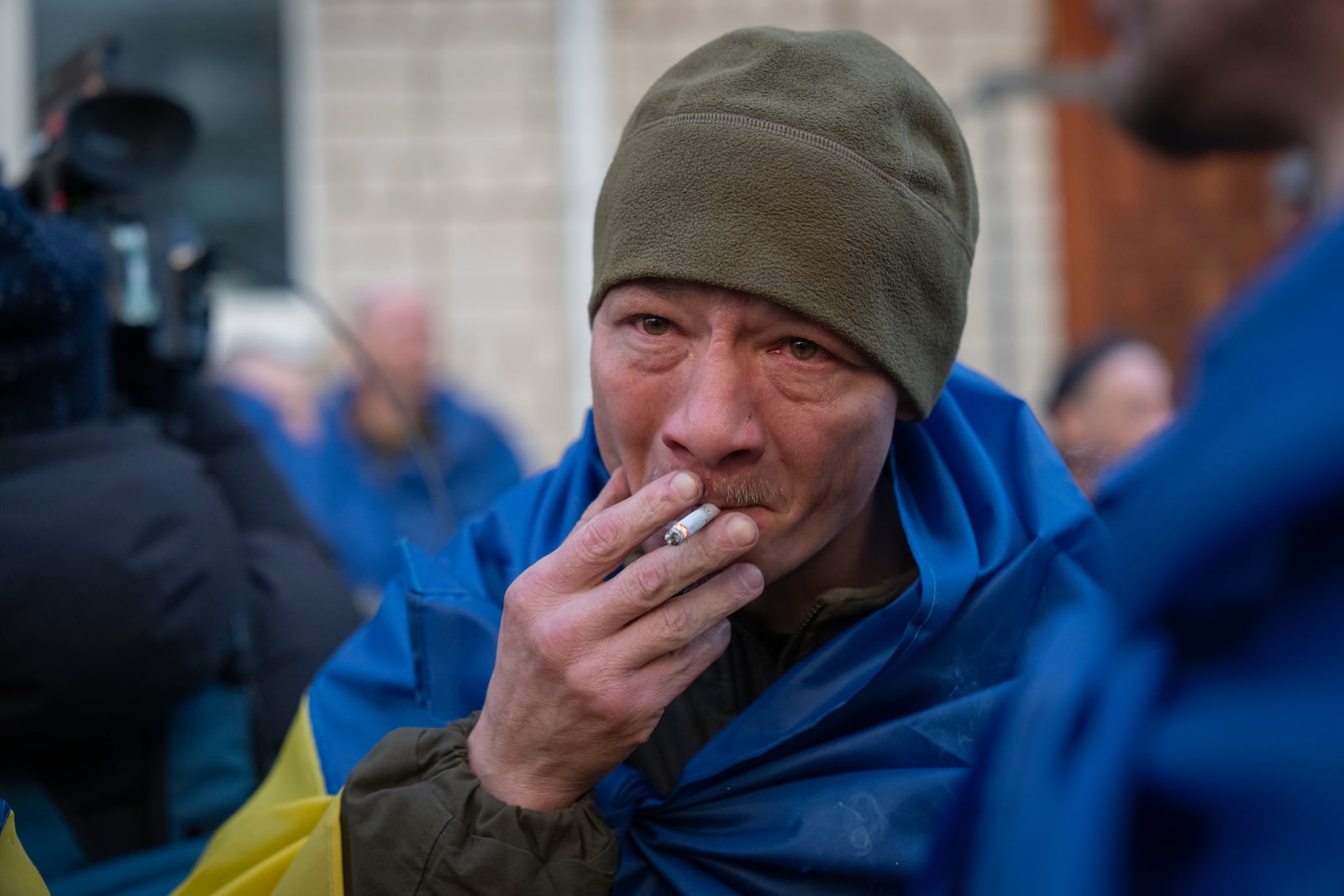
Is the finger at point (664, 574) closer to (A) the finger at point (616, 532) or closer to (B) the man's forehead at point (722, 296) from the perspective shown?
(A) the finger at point (616, 532)

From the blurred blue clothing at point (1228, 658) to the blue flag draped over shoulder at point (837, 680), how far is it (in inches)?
23.7

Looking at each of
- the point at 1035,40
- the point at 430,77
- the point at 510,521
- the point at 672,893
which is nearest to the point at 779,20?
the point at 1035,40

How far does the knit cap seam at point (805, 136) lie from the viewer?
4.92 feet

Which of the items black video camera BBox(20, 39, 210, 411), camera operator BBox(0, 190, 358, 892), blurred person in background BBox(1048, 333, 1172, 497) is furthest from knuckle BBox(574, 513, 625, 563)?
blurred person in background BBox(1048, 333, 1172, 497)

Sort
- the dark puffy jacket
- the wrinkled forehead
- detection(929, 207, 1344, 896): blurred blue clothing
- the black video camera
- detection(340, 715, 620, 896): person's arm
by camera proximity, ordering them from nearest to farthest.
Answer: detection(929, 207, 1344, 896): blurred blue clothing, detection(340, 715, 620, 896): person's arm, the wrinkled forehead, the dark puffy jacket, the black video camera

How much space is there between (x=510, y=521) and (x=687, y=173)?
0.61 metres

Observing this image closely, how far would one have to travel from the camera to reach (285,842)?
62.9 inches

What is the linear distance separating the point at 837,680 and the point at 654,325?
19.9 inches

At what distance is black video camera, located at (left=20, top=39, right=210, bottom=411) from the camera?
2.40 metres

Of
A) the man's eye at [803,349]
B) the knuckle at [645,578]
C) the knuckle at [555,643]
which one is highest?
the man's eye at [803,349]

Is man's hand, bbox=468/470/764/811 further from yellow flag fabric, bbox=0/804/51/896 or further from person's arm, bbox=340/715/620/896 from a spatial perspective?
yellow flag fabric, bbox=0/804/51/896

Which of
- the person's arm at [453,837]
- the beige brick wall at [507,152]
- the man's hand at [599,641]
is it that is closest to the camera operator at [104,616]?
the person's arm at [453,837]

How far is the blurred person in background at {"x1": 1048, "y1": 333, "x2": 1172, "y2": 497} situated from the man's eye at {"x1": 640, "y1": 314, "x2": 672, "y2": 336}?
296 cm

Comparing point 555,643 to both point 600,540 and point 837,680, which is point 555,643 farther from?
point 837,680
